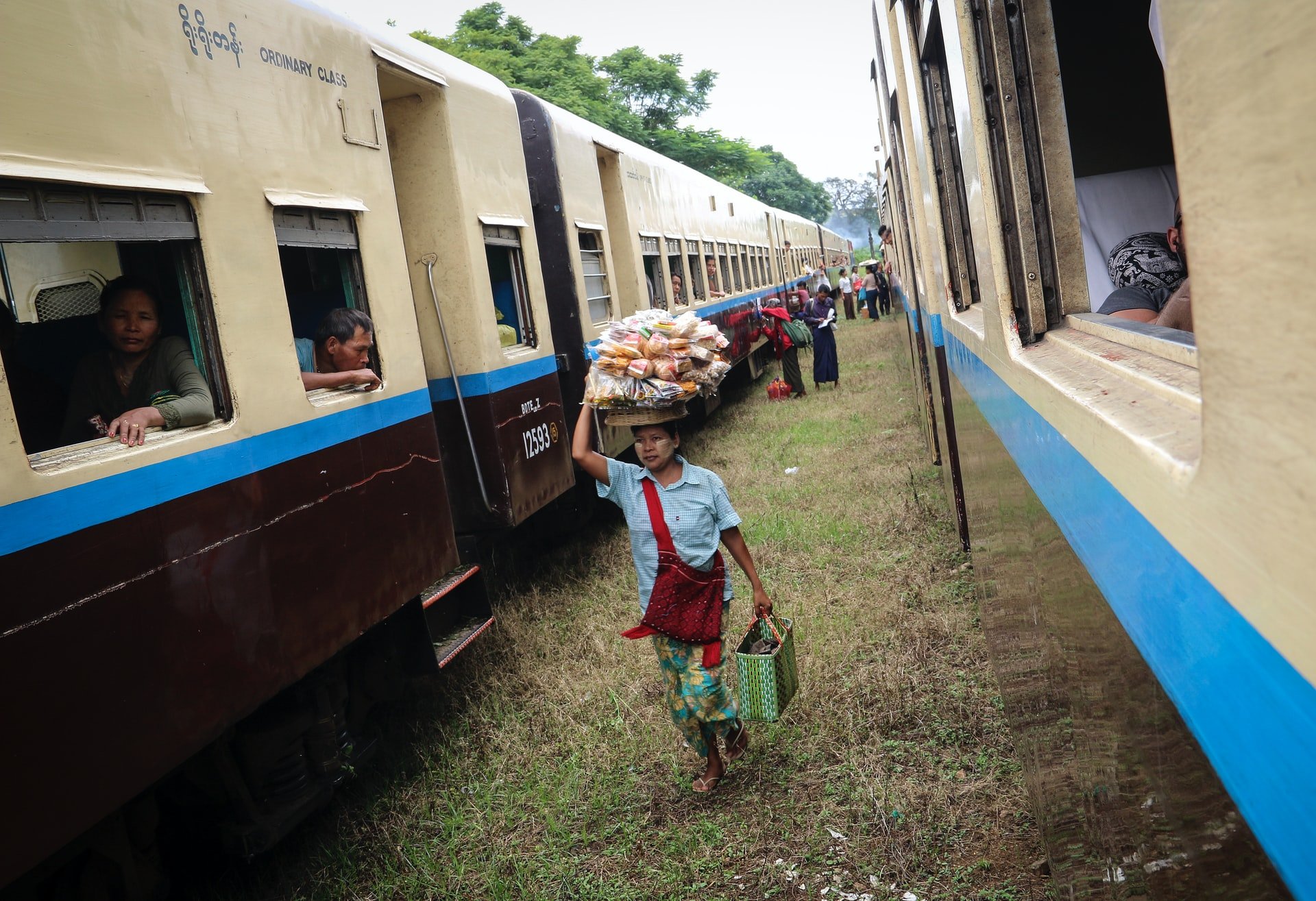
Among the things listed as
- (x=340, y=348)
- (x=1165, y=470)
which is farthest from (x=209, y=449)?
(x=1165, y=470)

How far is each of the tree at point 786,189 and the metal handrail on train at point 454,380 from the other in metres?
62.9

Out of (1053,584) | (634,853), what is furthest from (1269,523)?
(634,853)

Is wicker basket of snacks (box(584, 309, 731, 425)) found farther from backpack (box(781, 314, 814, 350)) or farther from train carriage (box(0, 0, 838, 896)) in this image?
backpack (box(781, 314, 814, 350))

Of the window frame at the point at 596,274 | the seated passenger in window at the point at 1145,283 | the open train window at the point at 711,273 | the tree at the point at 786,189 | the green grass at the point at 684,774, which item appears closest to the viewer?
the seated passenger in window at the point at 1145,283

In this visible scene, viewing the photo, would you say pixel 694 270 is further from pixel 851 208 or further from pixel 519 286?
pixel 851 208

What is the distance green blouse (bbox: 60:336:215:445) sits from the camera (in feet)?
10.2

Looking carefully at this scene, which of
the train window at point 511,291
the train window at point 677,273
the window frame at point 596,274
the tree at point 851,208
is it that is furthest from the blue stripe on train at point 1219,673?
the tree at point 851,208

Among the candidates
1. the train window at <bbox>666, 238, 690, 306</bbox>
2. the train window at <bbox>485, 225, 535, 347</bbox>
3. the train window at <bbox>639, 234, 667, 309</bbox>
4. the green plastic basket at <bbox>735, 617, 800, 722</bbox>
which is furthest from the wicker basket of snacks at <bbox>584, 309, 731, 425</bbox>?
the train window at <bbox>666, 238, 690, 306</bbox>

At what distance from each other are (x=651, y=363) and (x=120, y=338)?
1704mm

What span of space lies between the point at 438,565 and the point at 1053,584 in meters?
3.35

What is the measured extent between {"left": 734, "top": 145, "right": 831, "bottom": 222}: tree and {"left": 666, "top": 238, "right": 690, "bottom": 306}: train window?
56784 millimetres

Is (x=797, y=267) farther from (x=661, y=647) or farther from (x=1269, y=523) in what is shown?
(x=1269, y=523)

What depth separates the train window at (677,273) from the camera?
10.7 metres

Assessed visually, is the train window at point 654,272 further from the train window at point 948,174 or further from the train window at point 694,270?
the train window at point 948,174
